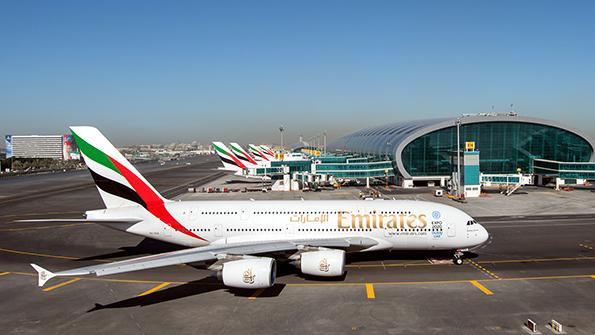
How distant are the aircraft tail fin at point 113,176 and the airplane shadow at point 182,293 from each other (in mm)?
7369

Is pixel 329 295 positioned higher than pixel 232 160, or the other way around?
pixel 232 160

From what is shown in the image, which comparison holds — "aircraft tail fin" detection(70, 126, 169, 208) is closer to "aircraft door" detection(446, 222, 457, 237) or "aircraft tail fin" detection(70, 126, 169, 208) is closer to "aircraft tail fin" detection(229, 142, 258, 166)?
"aircraft door" detection(446, 222, 457, 237)

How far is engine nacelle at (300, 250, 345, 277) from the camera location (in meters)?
24.3

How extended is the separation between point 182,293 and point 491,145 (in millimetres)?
83843

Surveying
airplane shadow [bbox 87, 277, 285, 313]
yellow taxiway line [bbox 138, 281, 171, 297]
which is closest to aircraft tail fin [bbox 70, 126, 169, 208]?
yellow taxiway line [bbox 138, 281, 171, 297]

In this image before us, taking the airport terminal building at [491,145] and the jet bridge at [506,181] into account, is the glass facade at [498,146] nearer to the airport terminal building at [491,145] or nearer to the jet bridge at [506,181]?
the airport terminal building at [491,145]

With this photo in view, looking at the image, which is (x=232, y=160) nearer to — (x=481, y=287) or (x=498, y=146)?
(x=498, y=146)

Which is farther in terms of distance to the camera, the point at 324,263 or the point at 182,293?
the point at 324,263

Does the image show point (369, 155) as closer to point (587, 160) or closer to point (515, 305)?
point (587, 160)

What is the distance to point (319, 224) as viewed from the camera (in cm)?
2861

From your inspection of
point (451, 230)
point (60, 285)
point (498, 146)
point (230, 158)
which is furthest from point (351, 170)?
point (60, 285)

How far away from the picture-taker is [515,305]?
21453mm

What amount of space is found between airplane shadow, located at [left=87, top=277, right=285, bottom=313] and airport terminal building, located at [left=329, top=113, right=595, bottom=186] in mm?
68954

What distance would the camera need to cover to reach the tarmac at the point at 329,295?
19438 mm
